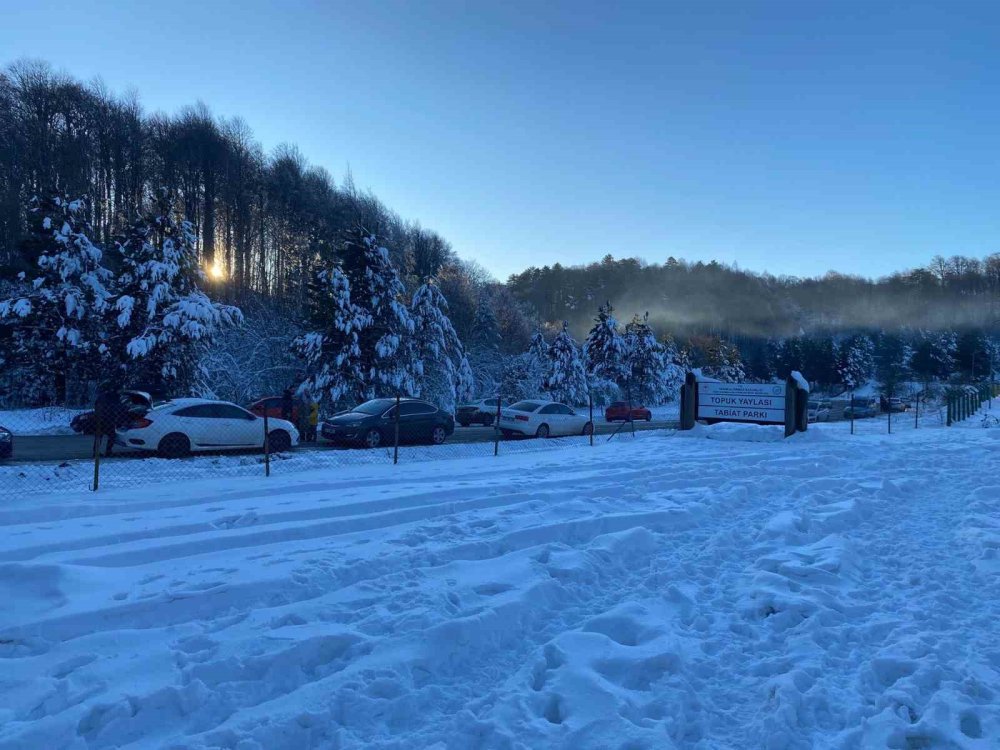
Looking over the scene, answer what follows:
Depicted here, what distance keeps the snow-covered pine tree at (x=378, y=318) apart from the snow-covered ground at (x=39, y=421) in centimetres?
1109

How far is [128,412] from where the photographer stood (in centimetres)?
1391

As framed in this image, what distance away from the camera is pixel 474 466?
12094 mm

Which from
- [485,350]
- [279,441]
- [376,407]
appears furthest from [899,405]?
[279,441]

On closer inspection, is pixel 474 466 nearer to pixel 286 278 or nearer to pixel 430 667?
pixel 430 667

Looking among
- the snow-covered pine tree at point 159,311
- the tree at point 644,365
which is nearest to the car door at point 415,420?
the snow-covered pine tree at point 159,311

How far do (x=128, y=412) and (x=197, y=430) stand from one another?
1.47m

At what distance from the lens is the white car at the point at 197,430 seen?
45.3 ft

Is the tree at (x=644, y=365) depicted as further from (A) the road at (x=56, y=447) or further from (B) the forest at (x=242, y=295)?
(A) the road at (x=56, y=447)

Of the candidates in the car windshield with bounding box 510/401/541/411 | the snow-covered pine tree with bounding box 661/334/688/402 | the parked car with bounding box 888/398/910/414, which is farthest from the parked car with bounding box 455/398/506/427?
the parked car with bounding box 888/398/910/414

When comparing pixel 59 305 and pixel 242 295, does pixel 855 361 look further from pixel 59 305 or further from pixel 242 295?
pixel 59 305

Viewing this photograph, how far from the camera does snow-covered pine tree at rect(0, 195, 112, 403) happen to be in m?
25.5

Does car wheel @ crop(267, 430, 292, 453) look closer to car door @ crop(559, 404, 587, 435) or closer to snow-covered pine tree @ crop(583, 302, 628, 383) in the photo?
car door @ crop(559, 404, 587, 435)

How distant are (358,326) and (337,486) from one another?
19.2 meters

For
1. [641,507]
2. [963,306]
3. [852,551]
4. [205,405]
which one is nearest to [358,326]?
[205,405]
